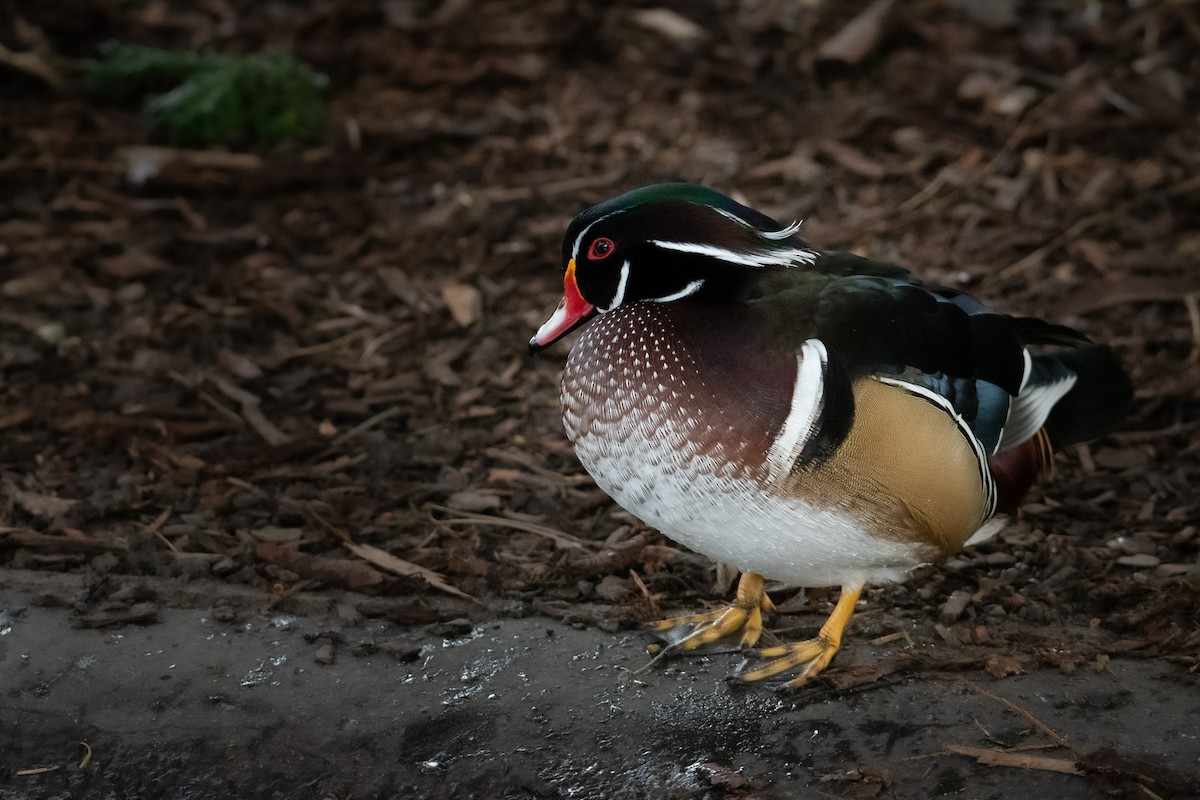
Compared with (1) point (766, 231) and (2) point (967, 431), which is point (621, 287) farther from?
(2) point (967, 431)

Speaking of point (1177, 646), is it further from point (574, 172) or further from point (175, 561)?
point (574, 172)

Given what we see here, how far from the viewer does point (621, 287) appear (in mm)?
2900

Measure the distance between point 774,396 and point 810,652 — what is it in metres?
0.65

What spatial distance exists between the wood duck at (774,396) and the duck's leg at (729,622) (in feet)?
0.07

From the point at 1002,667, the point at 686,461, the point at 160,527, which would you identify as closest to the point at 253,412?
the point at 160,527

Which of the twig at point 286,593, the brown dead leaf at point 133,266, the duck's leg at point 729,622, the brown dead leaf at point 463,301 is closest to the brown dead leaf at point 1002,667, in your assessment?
the duck's leg at point 729,622

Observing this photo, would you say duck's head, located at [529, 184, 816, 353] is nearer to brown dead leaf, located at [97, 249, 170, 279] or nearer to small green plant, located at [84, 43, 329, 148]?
brown dead leaf, located at [97, 249, 170, 279]

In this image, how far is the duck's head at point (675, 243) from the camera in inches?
110

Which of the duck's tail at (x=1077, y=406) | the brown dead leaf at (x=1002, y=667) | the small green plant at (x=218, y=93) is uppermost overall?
the small green plant at (x=218, y=93)

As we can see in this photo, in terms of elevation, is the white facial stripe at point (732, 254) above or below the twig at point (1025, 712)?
above

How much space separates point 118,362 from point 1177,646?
3.26 metres

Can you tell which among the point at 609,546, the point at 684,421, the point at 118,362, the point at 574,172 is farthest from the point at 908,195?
the point at 118,362

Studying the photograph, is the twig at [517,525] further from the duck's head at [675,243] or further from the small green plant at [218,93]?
the small green plant at [218,93]

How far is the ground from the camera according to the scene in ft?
8.99
